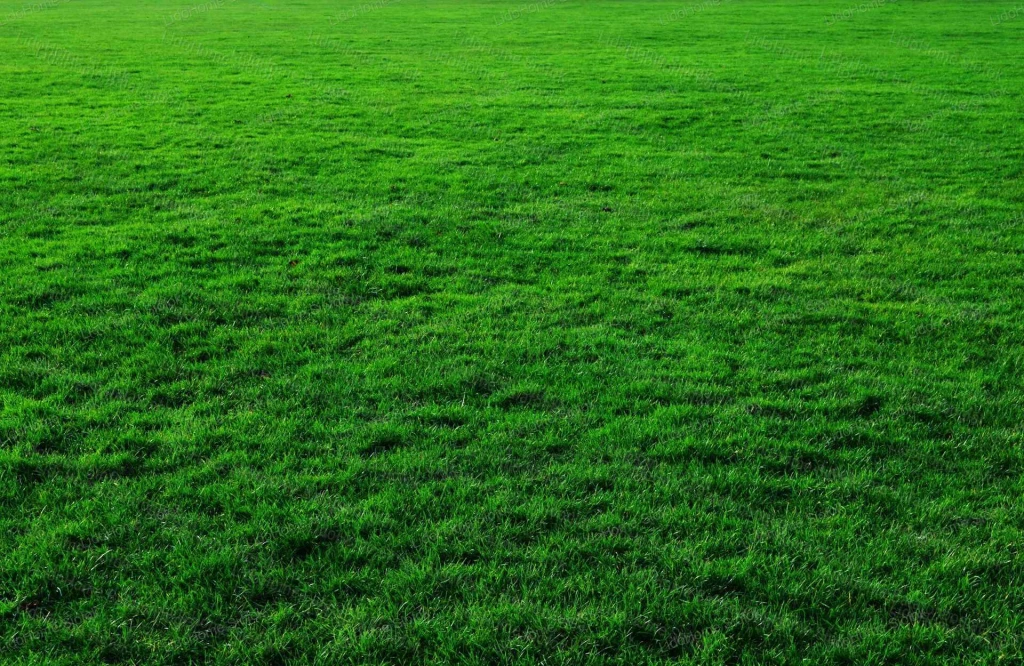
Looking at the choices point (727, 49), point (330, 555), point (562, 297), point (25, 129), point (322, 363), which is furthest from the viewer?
point (727, 49)

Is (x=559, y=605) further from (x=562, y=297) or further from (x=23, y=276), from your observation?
(x=23, y=276)

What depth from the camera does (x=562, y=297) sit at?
8516mm

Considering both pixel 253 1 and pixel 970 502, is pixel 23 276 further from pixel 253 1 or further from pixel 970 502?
pixel 253 1

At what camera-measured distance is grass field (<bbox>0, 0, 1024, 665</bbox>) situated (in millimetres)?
4355

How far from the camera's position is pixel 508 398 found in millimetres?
6508

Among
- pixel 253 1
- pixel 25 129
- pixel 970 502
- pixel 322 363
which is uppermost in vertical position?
pixel 253 1

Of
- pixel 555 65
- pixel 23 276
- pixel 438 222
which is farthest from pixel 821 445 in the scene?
pixel 555 65

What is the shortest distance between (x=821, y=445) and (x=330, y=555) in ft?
11.4

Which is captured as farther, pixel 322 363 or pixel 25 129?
pixel 25 129

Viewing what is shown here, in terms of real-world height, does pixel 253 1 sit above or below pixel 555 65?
above

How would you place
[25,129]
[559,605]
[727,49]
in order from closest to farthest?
1. [559,605]
2. [25,129]
3. [727,49]

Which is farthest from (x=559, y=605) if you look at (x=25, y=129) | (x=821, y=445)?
(x=25, y=129)

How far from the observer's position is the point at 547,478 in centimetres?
546

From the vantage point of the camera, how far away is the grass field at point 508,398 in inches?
171
